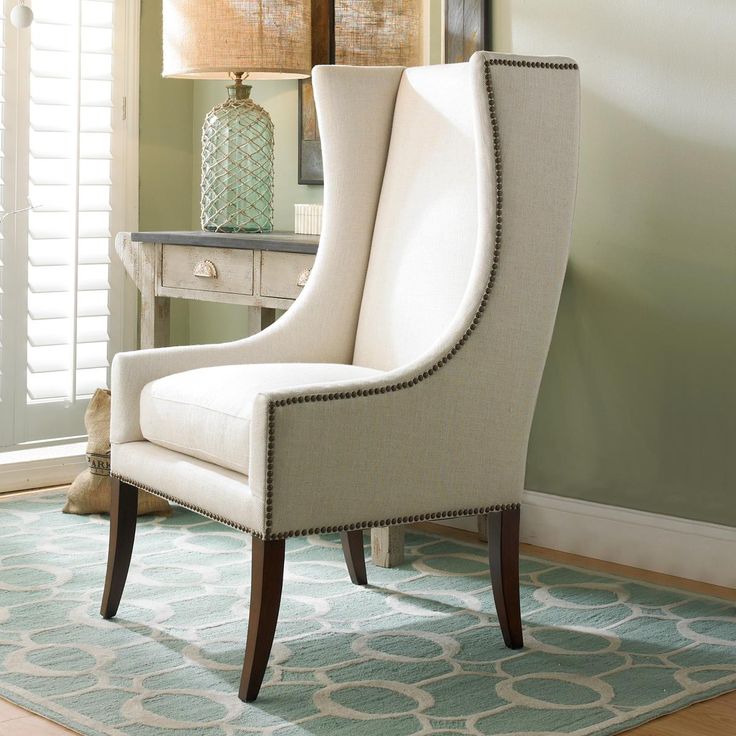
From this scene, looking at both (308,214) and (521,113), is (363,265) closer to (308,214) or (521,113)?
(521,113)

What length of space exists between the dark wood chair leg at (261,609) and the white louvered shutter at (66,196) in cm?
192

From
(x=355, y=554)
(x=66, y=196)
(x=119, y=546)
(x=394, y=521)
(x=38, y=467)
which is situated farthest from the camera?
(x=66, y=196)

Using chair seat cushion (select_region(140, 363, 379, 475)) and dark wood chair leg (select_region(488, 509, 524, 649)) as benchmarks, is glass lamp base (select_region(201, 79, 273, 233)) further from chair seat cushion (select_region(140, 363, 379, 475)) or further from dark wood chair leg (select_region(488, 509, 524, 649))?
dark wood chair leg (select_region(488, 509, 524, 649))

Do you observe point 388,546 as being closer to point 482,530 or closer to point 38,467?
point 482,530

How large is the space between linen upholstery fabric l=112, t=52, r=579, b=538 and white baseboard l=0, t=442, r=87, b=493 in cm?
135

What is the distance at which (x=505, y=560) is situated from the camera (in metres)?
2.24

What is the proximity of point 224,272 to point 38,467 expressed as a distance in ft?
3.09

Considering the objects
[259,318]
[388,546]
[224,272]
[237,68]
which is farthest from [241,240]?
[388,546]

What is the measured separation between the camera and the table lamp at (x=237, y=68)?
10.4 feet

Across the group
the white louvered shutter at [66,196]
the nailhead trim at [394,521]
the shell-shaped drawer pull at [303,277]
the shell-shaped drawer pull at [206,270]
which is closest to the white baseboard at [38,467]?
the white louvered shutter at [66,196]

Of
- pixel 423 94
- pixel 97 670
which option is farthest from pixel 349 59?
pixel 97 670

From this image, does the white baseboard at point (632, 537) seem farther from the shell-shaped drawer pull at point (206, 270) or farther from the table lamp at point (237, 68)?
the table lamp at point (237, 68)

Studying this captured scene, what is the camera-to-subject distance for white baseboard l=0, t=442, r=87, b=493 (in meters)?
3.58

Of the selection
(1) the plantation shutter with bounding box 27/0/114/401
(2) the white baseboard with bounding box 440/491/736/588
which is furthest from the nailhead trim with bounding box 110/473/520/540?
(1) the plantation shutter with bounding box 27/0/114/401
